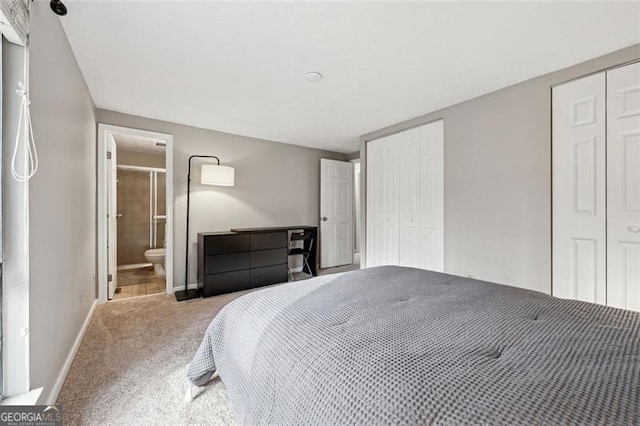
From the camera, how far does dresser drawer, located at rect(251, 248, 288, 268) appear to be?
380 cm

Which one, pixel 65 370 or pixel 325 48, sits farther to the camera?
pixel 325 48

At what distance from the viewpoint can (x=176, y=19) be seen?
1682mm

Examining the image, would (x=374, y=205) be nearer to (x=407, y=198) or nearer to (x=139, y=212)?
(x=407, y=198)

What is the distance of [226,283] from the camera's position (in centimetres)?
354

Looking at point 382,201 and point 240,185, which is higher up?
point 240,185

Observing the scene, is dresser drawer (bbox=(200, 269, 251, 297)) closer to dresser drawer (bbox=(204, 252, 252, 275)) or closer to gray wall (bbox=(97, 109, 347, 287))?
dresser drawer (bbox=(204, 252, 252, 275))

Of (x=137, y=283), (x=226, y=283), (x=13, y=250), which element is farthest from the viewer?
(x=137, y=283)

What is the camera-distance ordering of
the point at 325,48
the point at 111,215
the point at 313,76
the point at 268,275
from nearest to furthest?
the point at 325,48
the point at 313,76
the point at 111,215
the point at 268,275

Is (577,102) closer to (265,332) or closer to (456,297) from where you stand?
(456,297)

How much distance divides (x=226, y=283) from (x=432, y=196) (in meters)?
2.83

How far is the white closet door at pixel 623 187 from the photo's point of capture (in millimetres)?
1955

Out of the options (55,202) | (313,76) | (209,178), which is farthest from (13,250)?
(209,178)

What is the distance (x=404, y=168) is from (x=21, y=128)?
3444mm

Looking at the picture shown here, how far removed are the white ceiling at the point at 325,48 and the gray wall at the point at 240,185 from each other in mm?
714
